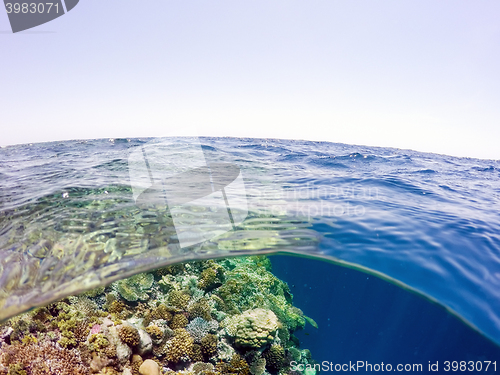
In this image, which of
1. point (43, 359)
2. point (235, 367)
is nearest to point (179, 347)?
point (235, 367)

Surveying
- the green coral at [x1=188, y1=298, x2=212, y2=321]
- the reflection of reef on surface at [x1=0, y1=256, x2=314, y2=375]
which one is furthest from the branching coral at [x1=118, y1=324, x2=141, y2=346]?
the green coral at [x1=188, y1=298, x2=212, y2=321]

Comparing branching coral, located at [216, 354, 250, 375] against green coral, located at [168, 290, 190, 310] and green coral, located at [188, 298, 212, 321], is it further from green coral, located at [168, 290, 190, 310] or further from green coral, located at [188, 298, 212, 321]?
green coral, located at [168, 290, 190, 310]

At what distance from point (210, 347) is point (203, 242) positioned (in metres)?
2.55

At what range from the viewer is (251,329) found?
559cm

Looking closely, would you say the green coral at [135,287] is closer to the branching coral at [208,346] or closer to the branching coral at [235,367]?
the branching coral at [208,346]

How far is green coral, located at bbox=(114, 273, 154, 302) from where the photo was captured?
5.85 meters

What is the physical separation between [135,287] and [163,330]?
1458mm

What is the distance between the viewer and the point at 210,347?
204 inches

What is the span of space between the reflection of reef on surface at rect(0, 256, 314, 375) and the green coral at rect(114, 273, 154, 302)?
2 cm

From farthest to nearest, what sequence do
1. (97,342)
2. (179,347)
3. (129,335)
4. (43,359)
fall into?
(179,347) → (129,335) → (97,342) → (43,359)

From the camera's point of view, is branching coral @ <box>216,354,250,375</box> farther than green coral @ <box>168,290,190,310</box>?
No

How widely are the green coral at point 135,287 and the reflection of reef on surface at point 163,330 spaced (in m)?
0.02

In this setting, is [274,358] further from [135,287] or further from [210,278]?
[135,287]

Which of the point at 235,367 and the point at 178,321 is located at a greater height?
the point at 178,321
